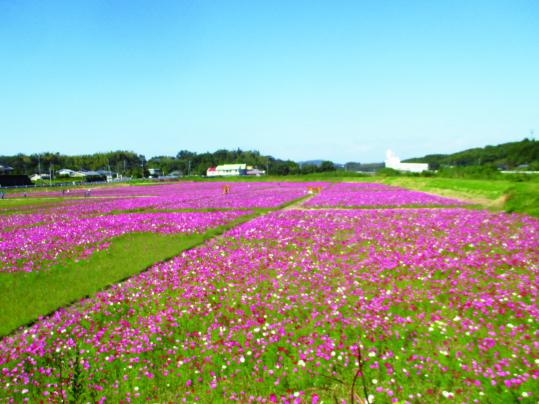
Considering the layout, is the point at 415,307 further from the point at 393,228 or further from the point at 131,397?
the point at 393,228

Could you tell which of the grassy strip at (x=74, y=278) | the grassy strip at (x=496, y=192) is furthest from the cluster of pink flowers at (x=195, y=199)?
the grassy strip at (x=496, y=192)

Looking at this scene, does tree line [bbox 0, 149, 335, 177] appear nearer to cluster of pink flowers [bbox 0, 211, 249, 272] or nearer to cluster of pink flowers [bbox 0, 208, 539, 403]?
cluster of pink flowers [bbox 0, 211, 249, 272]

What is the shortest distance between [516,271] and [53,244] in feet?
56.5

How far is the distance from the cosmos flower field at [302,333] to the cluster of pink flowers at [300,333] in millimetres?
28

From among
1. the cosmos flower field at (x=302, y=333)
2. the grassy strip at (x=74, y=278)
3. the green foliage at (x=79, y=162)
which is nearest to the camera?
the cosmos flower field at (x=302, y=333)

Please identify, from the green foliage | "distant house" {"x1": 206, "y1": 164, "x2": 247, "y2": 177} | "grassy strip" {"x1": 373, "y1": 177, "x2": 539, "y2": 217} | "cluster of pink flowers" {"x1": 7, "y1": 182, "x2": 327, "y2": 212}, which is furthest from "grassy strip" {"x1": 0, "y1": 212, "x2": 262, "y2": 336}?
"distant house" {"x1": 206, "y1": 164, "x2": 247, "y2": 177}

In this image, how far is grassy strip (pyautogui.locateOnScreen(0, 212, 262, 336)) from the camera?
807 cm

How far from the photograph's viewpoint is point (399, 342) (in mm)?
5676

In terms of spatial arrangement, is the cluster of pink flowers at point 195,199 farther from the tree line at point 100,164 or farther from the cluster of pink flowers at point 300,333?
the tree line at point 100,164

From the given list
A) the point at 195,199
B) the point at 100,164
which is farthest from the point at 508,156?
the point at 100,164

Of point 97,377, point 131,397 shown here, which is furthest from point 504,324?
point 97,377

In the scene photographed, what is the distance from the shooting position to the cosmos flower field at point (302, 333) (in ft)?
15.5

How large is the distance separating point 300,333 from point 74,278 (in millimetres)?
7761

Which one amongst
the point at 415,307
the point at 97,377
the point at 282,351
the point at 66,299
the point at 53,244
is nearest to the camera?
the point at 97,377
